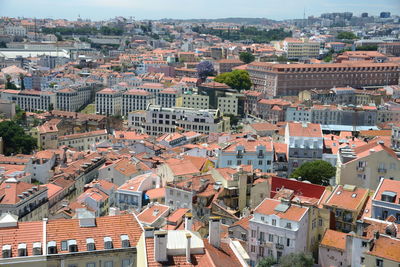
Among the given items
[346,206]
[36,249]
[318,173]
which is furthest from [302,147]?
[36,249]

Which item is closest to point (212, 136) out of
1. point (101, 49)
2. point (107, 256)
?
point (107, 256)

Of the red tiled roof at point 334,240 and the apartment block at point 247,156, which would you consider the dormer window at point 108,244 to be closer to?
the red tiled roof at point 334,240

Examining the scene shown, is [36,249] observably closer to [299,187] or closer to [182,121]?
[299,187]

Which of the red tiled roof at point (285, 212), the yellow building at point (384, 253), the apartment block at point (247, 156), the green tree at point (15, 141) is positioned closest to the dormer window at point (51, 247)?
the red tiled roof at point (285, 212)

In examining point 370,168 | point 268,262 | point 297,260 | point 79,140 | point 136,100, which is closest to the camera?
point 297,260

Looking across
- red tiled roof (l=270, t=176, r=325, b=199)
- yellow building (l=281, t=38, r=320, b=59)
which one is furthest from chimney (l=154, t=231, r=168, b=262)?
yellow building (l=281, t=38, r=320, b=59)

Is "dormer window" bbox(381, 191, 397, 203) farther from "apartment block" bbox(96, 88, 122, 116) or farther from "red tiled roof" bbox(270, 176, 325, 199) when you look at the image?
"apartment block" bbox(96, 88, 122, 116)

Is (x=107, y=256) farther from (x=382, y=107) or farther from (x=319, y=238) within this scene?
(x=382, y=107)
